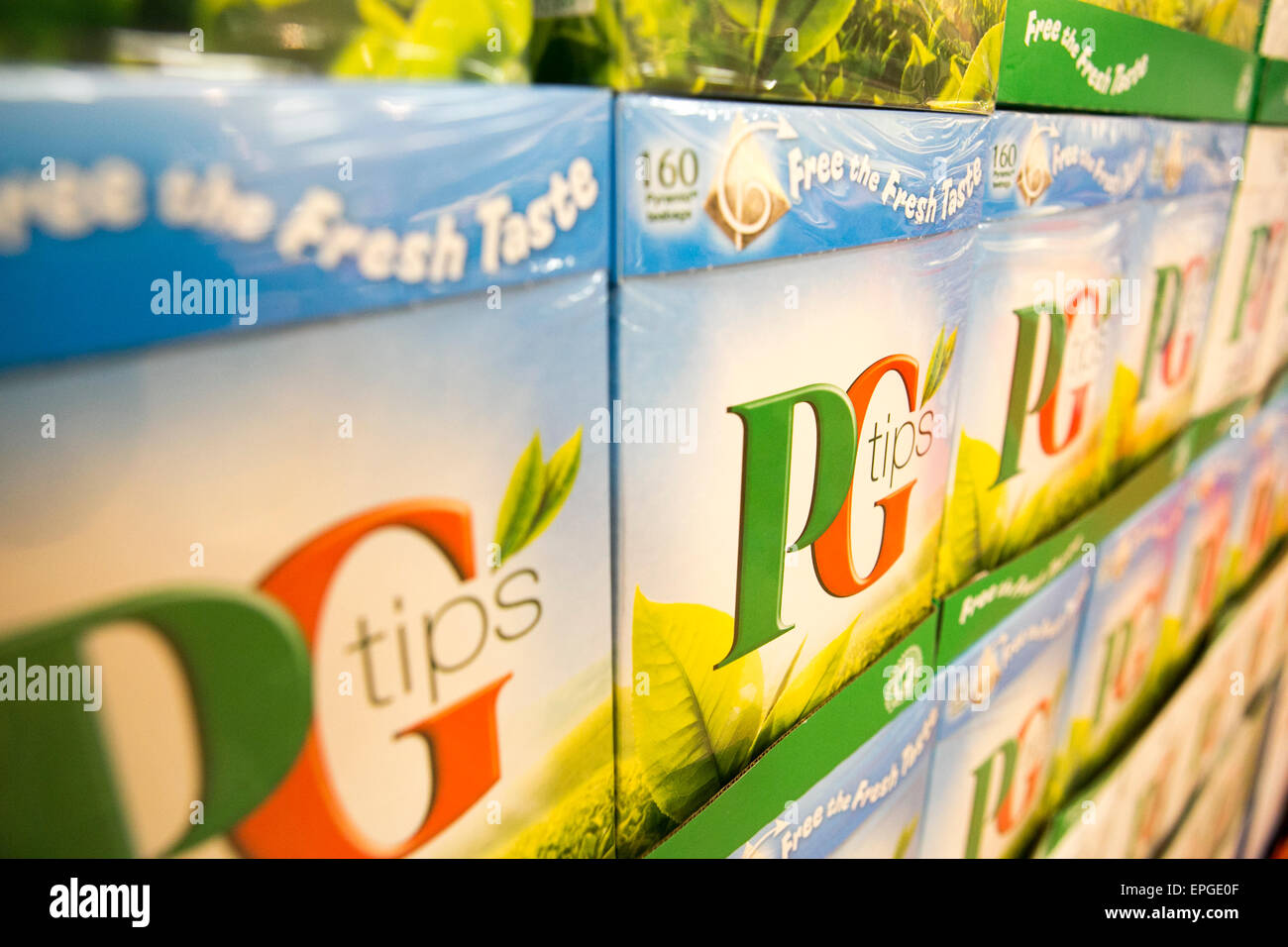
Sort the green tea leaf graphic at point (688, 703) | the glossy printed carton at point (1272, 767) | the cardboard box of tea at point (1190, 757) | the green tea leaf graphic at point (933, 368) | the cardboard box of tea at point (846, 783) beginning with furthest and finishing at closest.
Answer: the glossy printed carton at point (1272, 767) < the cardboard box of tea at point (1190, 757) < the green tea leaf graphic at point (933, 368) < the cardboard box of tea at point (846, 783) < the green tea leaf graphic at point (688, 703)

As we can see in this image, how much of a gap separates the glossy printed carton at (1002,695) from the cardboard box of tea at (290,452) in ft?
2.40

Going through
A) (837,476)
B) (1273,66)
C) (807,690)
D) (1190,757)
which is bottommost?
(1190,757)

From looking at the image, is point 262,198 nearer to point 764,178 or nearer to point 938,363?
point 764,178

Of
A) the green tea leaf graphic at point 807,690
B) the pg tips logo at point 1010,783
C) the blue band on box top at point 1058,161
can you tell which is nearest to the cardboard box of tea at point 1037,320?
the blue band on box top at point 1058,161

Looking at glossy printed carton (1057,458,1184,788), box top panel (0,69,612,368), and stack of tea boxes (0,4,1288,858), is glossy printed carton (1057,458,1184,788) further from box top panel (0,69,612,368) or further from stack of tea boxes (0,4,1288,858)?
box top panel (0,69,612,368)

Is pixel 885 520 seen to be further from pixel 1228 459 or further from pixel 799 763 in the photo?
pixel 1228 459

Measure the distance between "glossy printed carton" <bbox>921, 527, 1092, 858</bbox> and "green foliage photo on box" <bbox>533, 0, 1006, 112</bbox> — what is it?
25.7 inches

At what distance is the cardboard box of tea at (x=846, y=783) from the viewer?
0.83 m

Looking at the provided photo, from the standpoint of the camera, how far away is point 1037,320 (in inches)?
43.8

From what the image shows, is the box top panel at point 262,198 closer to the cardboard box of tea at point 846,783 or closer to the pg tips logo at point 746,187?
the pg tips logo at point 746,187

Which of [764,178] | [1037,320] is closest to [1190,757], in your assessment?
[1037,320]

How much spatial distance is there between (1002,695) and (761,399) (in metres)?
0.82

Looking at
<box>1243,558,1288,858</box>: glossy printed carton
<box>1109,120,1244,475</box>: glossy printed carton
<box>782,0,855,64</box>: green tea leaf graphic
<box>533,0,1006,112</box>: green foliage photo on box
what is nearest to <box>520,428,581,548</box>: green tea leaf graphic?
<box>533,0,1006,112</box>: green foliage photo on box

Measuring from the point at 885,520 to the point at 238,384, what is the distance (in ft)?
A: 2.33
